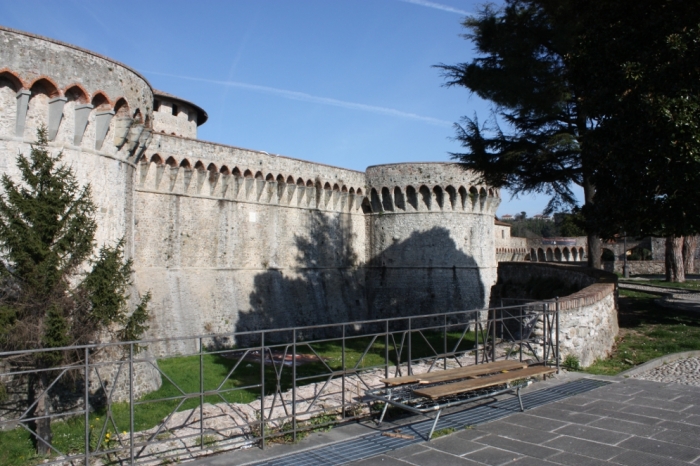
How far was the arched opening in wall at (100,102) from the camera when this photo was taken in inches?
415

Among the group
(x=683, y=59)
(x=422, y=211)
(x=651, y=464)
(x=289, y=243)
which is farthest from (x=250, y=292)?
(x=651, y=464)

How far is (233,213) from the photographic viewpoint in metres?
18.5

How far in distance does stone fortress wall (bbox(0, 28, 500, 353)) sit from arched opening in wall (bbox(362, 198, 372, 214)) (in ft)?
0.17

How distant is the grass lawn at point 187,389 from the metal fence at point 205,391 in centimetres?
4

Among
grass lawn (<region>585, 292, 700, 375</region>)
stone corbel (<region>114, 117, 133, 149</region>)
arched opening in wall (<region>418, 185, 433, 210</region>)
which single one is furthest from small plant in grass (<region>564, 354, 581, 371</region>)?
arched opening in wall (<region>418, 185, 433, 210</region>)

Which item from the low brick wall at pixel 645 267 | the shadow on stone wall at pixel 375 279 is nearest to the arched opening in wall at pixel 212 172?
the shadow on stone wall at pixel 375 279

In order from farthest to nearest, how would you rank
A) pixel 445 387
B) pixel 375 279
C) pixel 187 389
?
pixel 375 279
pixel 187 389
pixel 445 387

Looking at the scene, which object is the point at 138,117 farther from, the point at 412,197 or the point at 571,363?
the point at 412,197

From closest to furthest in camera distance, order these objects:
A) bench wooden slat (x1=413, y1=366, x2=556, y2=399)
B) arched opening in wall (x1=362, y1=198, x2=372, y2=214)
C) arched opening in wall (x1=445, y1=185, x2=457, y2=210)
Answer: bench wooden slat (x1=413, y1=366, x2=556, y2=399), arched opening in wall (x1=445, y1=185, x2=457, y2=210), arched opening in wall (x1=362, y1=198, x2=372, y2=214)

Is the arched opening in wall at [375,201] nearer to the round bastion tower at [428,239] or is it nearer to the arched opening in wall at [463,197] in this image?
the round bastion tower at [428,239]

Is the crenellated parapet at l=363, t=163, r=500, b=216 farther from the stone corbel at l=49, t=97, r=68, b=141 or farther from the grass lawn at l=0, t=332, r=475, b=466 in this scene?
the stone corbel at l=49, t=97, r=68, b=141

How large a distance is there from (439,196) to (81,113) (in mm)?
15052

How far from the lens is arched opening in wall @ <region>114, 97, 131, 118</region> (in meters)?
11.0

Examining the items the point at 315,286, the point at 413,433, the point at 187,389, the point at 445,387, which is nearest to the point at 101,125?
the point at 187,389
